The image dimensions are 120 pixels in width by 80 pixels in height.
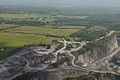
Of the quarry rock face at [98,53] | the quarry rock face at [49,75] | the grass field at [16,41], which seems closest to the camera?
the quarry rock face at [49,75]

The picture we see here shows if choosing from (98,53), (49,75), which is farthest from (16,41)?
(49,75)

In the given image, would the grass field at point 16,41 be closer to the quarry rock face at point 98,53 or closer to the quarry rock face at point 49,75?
the quarry rock face at point 49,75

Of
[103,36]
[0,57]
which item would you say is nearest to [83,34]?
[103,36]

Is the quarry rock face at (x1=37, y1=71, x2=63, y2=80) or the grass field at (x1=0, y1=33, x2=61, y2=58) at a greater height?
the grass field at (x1=0, y1=33, x2=61, y2=58)

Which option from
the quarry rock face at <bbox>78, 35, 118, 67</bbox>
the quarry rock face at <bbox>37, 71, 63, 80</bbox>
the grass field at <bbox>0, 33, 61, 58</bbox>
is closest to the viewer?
the quarry rock face at <bbox>37, 71, 63, 80</bbox>

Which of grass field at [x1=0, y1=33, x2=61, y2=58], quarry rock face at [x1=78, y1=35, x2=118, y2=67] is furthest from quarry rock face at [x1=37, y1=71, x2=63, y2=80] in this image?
grass field at [x1=0, y1=33, x2=61, y2=58]

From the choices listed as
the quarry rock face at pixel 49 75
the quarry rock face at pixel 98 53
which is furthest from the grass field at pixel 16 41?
the quarry rock face at pixel 98 53

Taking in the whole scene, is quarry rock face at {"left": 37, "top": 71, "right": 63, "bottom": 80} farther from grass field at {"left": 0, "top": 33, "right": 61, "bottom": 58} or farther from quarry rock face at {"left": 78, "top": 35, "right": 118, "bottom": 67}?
grass field at {"left": 0, "top": 33, "right": 61, "bottom": 58}

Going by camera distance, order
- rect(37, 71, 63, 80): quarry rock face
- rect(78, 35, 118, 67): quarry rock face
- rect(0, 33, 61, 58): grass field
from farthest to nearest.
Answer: rect(0, 33, 61, 58): grass field
rect(78, 35, 118, 67): quarry rock face
rect(37, 71, 63, 80): quarry rock face
